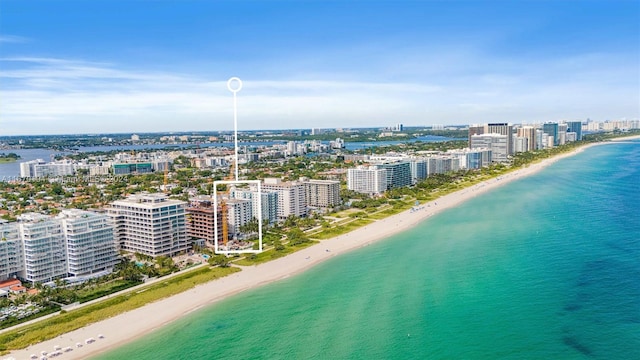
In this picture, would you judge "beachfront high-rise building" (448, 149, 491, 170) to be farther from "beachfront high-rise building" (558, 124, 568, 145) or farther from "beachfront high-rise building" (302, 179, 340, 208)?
"beachfront high-rise building" (558, 124, 568, 145)

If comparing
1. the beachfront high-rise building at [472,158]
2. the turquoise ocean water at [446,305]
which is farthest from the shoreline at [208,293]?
the beachfront high-rise building at [472,158]

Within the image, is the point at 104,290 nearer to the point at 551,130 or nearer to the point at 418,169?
the point at 418,169

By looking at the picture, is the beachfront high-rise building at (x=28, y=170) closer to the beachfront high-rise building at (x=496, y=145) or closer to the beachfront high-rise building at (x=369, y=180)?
the beachfront high-rise building at (x=369, y=180)

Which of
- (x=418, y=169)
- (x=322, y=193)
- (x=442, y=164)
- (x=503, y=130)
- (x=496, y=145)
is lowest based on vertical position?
(x=322, y=193)

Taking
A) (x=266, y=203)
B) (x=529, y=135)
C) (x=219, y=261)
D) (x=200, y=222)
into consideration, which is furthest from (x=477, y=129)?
(x=219, y=261)

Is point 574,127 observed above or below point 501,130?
above

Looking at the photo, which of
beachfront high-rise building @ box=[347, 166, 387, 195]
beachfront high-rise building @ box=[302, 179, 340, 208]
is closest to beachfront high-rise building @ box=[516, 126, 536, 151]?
beachfront high-rise building @ box=[347, 166, 387, 195]

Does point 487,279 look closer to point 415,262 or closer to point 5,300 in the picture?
point 415,262
